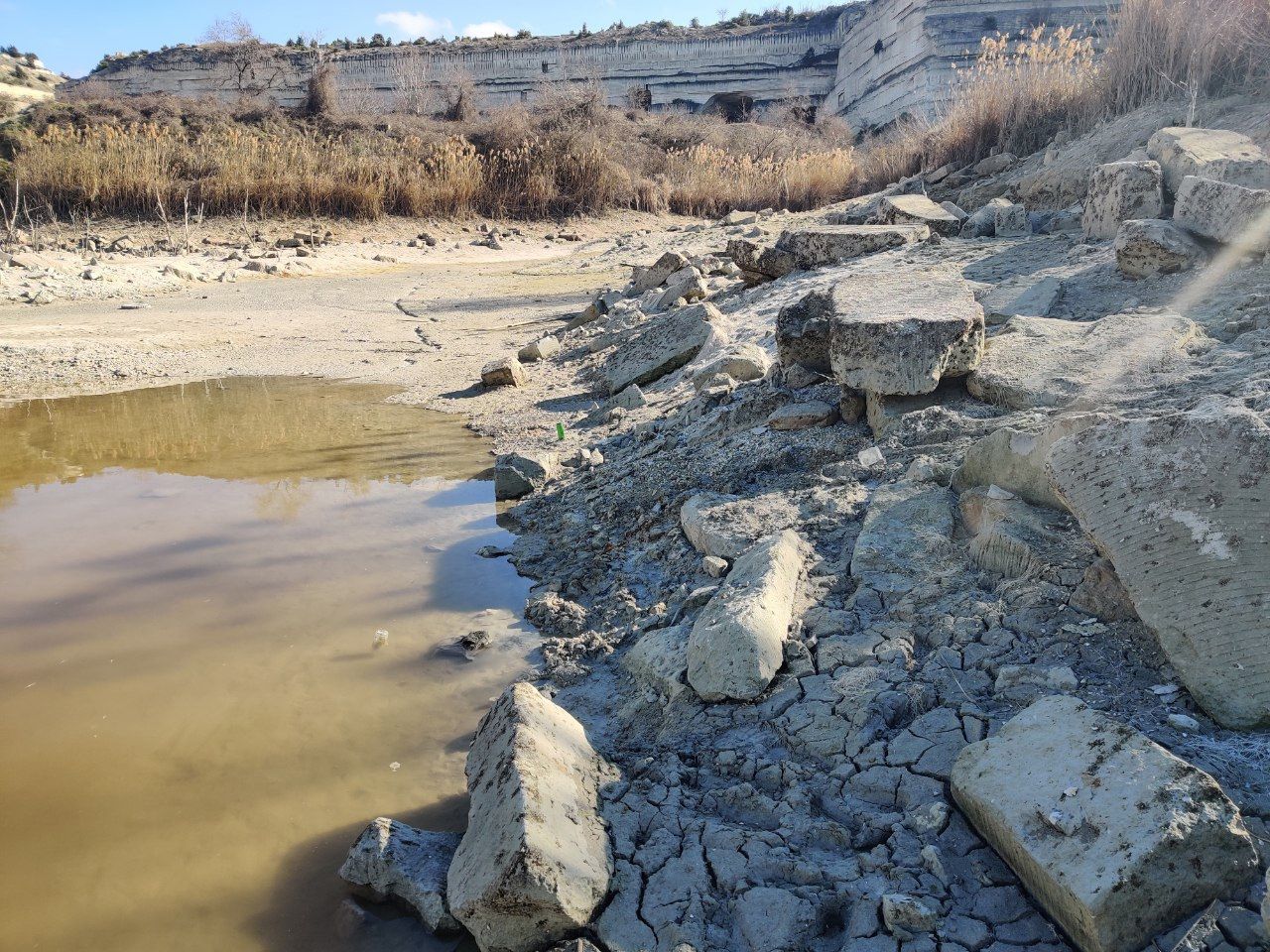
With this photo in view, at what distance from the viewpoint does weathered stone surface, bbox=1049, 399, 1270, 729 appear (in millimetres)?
1844

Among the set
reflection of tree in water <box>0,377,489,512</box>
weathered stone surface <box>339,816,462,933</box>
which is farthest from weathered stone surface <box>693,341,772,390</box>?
weathered stone surface <box>339,816,462,933</box>

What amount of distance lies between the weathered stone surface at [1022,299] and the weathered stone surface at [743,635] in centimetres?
222

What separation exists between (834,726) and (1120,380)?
1.84 metres

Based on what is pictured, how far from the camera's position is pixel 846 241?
636 cm

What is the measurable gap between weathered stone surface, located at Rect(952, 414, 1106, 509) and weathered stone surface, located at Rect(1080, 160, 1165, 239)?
3.04 metres

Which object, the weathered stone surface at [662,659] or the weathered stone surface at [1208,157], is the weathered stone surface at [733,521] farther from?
the weathered stone surface at [1208,157]

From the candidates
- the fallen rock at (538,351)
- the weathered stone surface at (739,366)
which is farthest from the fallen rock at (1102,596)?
the fallen rock at (538,351)

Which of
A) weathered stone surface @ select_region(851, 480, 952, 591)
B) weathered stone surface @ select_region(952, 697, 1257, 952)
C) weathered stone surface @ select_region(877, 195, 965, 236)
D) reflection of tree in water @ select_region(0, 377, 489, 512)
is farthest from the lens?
weathered stone surface @ select_region(877, 195, 965, 236)

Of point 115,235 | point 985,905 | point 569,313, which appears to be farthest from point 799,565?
point 115,235

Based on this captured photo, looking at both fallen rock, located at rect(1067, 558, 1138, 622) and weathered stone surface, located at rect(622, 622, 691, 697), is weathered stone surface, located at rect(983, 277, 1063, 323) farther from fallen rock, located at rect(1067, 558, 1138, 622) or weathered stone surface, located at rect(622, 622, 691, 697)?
weathered stone surface, located at rect(622, 622, 691, 697)

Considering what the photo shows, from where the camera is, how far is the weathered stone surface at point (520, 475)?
15.0ft

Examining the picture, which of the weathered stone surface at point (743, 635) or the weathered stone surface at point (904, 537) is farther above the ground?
the weathered stone surface at point (904, 537)

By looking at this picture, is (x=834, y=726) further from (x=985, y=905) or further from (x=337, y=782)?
(x=337, y=782)

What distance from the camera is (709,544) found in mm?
3227
